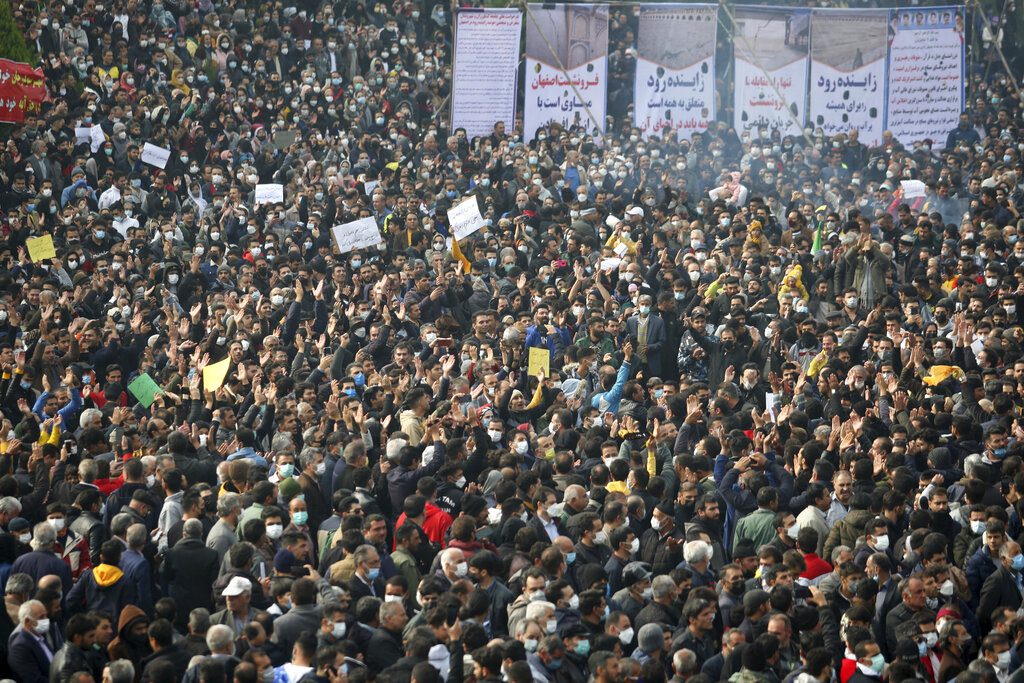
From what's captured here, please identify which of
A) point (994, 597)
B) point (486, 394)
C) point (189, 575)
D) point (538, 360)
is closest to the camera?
point (994, 597)

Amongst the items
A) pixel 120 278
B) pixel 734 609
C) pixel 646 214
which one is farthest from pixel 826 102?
pixel 734 609

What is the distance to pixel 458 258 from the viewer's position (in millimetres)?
16781

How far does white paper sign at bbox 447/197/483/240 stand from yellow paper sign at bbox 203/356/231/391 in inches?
160

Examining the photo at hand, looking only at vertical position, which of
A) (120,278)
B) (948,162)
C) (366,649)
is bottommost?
(366,649)

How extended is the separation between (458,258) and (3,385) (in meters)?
5.24

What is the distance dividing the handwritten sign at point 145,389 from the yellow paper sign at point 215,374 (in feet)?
1.53

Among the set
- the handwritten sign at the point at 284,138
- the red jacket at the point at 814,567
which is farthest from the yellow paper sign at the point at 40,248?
the red jacket at the point at 814,567

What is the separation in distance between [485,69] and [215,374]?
12.8 m

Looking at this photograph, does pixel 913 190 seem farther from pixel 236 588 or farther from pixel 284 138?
pixel 236 588

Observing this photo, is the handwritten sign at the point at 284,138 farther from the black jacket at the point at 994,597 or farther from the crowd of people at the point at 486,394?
Result: the black jacket at the point at 994,597

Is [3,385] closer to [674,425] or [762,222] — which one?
[674,425]

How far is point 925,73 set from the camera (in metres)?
24.9

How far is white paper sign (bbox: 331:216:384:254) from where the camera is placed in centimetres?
1714

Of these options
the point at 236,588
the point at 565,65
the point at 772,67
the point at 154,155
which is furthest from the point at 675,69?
the point at 236,588
